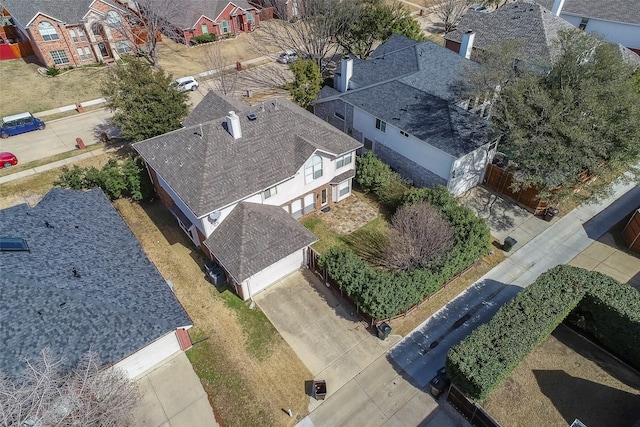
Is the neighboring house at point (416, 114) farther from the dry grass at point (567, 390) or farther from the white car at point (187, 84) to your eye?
the white car at point (187, 84)

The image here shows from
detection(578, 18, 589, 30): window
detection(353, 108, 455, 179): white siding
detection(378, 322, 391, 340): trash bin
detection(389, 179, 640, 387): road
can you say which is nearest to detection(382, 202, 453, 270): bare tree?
detection(389, 179, 640, 387): road

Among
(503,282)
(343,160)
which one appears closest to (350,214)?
(343,160)

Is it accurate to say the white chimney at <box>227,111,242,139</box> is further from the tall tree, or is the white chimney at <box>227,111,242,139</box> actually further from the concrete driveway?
the tall tree

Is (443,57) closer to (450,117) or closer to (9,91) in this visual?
(450,117)

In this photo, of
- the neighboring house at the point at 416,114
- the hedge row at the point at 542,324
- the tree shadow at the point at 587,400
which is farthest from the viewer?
the neighboring house at the point at 416,114

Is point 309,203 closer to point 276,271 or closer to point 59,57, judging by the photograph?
point 276,271

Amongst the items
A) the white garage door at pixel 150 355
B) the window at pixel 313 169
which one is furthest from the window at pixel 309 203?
the white garage door at pixel 150 355
